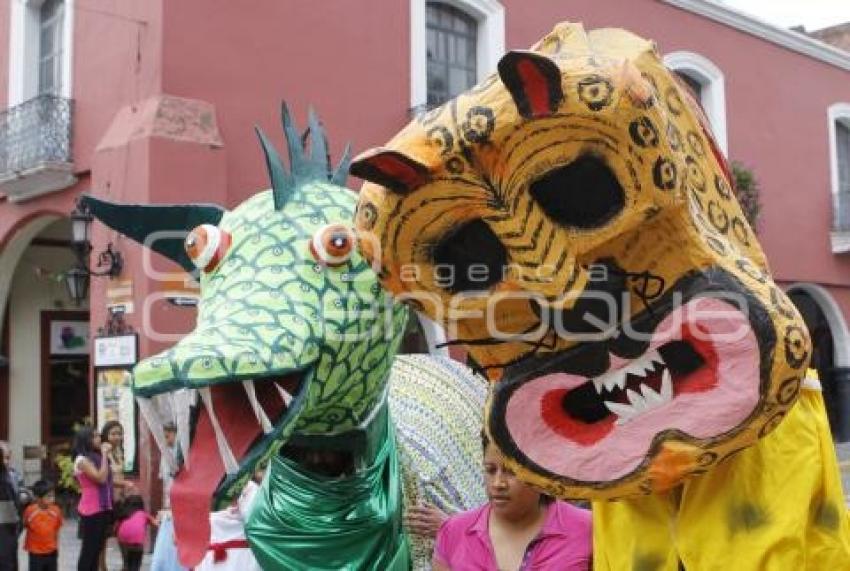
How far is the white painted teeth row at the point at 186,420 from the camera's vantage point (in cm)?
224

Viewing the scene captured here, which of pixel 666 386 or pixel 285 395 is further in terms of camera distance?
pixel 285 395

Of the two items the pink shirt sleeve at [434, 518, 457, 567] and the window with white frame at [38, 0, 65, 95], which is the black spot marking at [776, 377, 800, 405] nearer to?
the pink shirt sleeve at [434, 518, 457, 567]

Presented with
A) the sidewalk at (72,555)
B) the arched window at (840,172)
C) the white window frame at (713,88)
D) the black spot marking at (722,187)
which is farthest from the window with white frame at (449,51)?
the black spot marking at (722,187)

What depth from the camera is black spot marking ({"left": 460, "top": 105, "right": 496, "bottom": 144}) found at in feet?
5.30

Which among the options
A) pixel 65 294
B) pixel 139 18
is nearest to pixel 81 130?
pixel 139 18

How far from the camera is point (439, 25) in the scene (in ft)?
39.9

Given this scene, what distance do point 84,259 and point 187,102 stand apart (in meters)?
1.83

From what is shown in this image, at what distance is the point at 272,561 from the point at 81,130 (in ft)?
28.4

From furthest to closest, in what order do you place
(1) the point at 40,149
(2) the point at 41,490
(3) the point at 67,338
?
(3) the point at 67,338 < (1) the point at 40,149 < (2) the point at 41,490

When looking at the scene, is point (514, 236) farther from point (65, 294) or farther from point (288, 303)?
point (65, 294)

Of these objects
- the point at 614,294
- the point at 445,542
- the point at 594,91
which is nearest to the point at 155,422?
the point at 445,542

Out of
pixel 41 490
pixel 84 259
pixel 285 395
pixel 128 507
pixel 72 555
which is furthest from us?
pixel 84 259

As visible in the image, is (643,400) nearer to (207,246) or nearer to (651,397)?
(651,397)

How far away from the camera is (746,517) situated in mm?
1828
